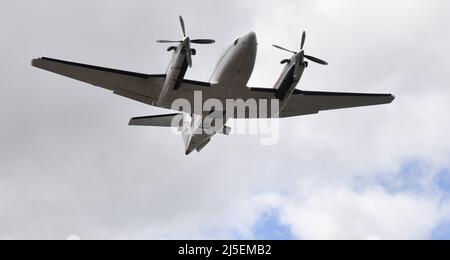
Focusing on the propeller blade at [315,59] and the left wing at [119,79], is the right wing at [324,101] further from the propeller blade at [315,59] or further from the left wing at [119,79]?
the left wing at [119,79]

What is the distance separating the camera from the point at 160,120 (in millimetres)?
34938

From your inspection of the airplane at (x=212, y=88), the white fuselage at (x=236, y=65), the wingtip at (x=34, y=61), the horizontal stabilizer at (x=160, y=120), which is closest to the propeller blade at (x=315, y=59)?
the airplane at (x=212, y=88)

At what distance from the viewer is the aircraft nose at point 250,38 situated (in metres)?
27.3

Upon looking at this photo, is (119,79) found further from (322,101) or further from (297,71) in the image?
(322,101)

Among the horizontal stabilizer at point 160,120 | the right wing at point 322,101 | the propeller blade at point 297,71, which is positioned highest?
the right wing at point 322,101

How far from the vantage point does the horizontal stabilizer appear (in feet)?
113

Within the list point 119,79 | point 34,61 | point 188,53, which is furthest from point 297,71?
point 34,61

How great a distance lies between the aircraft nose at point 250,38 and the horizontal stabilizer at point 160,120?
938 centimetres

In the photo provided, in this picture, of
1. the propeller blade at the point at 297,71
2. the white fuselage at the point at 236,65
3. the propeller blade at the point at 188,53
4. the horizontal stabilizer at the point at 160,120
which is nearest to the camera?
the white fuselage at the point at 236,65

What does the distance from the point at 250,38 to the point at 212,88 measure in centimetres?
361

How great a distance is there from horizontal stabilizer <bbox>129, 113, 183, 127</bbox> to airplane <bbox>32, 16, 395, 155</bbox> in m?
0.06

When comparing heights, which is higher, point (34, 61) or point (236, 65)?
point (34, 61)

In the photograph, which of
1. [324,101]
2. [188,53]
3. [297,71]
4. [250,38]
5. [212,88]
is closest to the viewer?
[250,38]

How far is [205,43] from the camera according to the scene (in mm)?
30000
